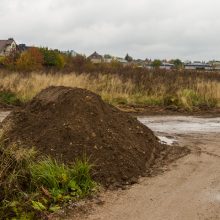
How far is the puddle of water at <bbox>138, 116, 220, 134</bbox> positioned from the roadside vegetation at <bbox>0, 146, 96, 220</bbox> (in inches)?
239

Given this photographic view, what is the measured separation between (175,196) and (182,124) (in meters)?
7.66

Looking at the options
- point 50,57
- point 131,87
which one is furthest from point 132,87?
point 50,57

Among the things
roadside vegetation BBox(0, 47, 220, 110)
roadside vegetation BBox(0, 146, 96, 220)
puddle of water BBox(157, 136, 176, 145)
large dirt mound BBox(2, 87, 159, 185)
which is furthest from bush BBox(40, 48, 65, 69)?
roadside vegetation BBox(0, 146, 96, 220)

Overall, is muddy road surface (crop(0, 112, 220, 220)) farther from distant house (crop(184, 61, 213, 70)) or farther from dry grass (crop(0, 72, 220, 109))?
distant house (crop(184, 61, 213, 70))

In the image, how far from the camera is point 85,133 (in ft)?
27.1

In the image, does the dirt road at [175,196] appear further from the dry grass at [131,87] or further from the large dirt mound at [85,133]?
the dry grass at [131,87]

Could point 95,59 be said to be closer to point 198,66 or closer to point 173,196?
point 198,66

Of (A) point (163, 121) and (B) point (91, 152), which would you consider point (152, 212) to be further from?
(A) point (163, 121)

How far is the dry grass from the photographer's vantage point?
18500 millimetres

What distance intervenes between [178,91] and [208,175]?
11.3m

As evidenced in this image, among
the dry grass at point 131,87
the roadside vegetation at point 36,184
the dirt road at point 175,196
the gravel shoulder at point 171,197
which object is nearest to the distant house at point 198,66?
the dry grass at point 131,87

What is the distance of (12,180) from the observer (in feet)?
21.1

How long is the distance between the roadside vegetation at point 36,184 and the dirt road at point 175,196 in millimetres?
398

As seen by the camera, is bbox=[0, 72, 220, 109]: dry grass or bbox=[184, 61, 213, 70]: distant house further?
bbox=[184, 61, 213, 70]: distant house
